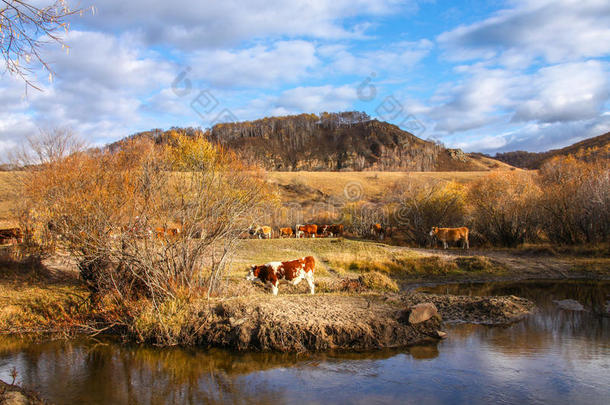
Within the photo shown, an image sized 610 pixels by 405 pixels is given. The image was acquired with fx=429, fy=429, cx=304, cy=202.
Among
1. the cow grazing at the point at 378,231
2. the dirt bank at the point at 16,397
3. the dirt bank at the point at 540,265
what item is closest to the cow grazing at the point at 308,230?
the cow grazing at the point at 378,231

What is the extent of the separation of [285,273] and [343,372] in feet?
20.1

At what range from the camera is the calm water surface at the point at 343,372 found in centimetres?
876

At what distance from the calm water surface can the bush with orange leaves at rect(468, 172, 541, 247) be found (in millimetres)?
18836

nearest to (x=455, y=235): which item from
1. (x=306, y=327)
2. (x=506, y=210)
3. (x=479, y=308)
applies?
(x=506, y=210)

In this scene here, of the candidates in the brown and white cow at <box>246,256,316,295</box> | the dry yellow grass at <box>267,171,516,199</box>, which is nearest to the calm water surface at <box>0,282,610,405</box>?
the brown and white cow at <box>246,256,316,295</box>

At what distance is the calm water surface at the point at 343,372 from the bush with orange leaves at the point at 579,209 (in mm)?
17560

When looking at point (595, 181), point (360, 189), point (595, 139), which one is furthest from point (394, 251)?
point (595, 139)

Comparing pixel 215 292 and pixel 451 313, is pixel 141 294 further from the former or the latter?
pixel 451 313

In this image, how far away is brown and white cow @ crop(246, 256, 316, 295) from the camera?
15.6 m

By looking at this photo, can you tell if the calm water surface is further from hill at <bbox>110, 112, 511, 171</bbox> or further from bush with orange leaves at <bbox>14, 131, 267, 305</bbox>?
hill at <bbox>110, 112, 511, 171</bbox>

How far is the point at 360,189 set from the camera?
229 feet

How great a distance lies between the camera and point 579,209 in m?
28.0

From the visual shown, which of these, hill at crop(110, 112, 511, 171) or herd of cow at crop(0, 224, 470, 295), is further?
hill at crop(110, 112, 511, 171)

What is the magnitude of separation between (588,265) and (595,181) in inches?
305
